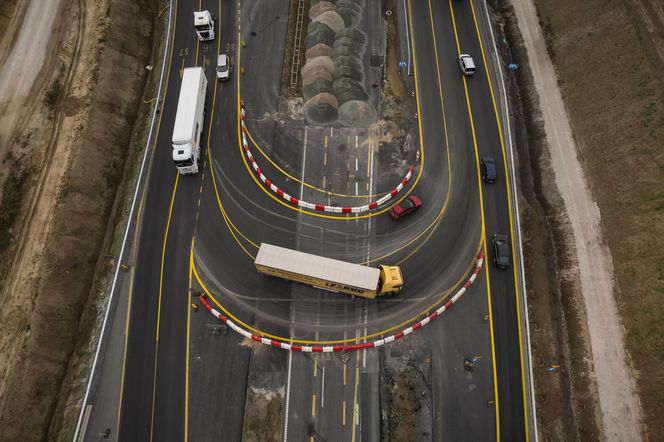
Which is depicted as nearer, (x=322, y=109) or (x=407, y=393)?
(x=407, y=393)

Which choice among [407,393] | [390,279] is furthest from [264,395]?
[390,279]

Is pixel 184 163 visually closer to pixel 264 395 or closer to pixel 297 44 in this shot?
pixel 297 44

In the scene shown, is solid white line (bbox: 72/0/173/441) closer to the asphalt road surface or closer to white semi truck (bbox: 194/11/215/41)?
the asphalt road surface

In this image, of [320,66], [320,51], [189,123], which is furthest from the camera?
[320,51]

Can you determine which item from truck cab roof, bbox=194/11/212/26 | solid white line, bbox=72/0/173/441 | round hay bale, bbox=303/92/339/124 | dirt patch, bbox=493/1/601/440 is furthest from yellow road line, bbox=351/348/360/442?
truck cab roof, bbox=194/11/212/26

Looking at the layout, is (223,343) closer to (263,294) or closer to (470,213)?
(263,294)

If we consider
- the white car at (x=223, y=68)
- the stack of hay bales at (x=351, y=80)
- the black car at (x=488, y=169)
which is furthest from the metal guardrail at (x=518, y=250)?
the white car at (x=223, y=68)

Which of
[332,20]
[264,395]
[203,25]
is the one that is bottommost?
[264,395]
